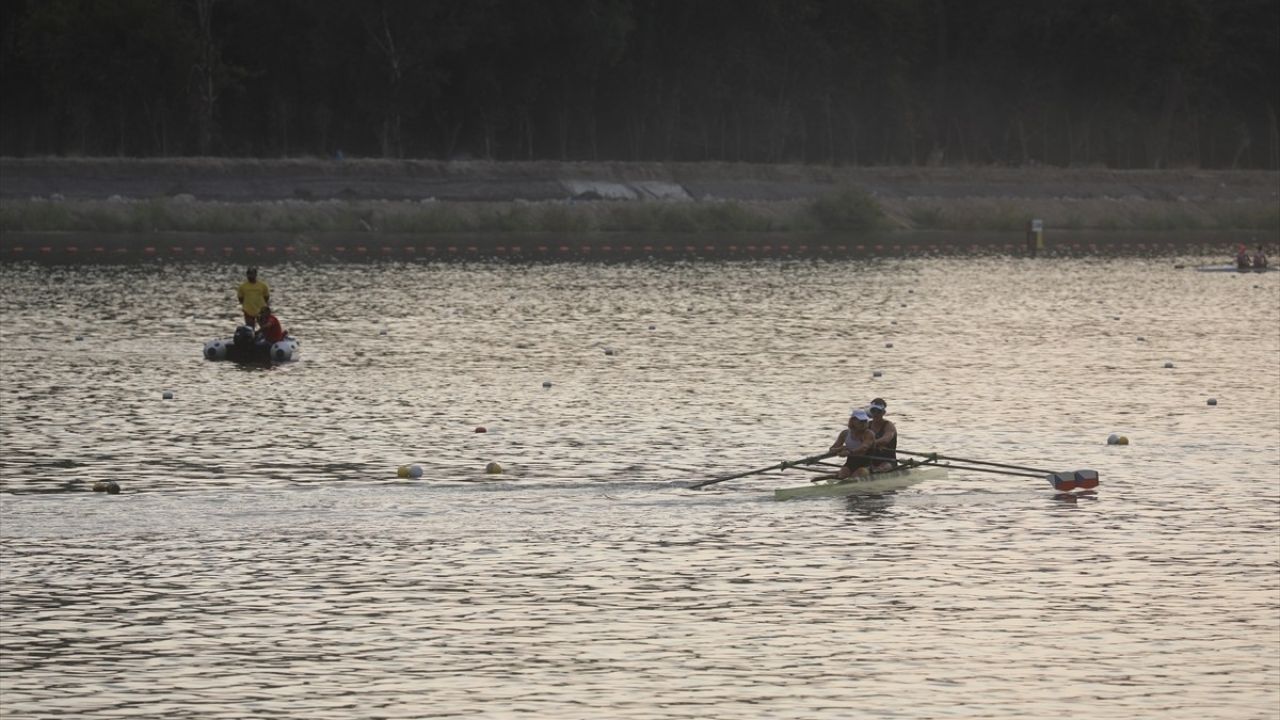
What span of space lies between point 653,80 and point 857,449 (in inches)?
4005

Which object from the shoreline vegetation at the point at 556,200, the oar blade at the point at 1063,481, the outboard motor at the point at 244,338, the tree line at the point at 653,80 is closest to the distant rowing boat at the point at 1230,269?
the shoreline vegetation at the point at 556,200

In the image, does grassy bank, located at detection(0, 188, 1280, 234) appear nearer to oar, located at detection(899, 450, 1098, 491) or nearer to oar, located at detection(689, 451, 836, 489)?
oar, located at detection(689, 451, 836, 489)

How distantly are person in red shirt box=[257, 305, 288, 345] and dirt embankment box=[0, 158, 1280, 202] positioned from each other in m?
56.9

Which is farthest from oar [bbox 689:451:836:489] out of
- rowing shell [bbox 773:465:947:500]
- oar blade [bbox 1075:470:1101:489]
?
oar blade [bbox 1075:470:1101:489]

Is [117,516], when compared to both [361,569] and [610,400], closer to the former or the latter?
[361,569]

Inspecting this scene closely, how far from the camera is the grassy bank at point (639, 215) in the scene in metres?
103

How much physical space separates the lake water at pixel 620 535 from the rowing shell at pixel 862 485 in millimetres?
316

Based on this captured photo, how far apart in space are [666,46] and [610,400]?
91.0m

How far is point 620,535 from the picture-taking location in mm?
29375

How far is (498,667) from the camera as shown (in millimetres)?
22594

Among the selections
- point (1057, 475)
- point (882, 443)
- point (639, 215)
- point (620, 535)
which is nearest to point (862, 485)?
point (882, 443)

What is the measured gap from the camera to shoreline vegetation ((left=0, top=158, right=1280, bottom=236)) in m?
105

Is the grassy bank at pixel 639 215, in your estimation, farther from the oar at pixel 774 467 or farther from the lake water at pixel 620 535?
the oar at pixel 774 467

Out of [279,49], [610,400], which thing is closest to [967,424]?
[610,400]
